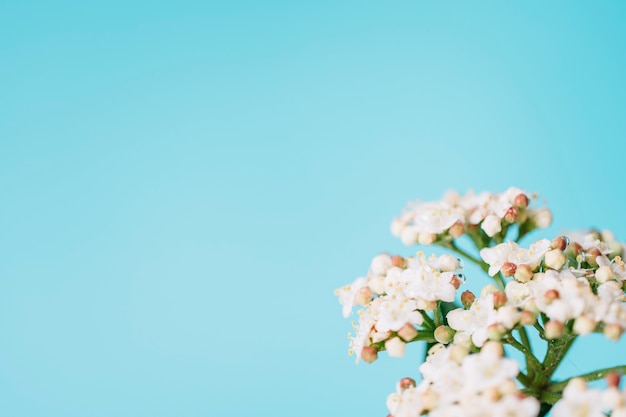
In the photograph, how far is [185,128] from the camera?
1.99 metres

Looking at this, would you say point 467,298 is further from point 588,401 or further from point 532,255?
point 588,401

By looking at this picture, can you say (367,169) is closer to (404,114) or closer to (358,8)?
(404,114)

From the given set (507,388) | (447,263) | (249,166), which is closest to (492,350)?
(507,388)

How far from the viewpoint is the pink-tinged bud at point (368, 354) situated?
2.88 ft

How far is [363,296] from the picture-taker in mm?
960

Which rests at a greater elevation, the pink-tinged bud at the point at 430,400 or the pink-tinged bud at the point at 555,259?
the pink-tinged bud at the point at 555,259

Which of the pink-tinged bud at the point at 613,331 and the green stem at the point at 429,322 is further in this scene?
the green stem at the point at 429,322

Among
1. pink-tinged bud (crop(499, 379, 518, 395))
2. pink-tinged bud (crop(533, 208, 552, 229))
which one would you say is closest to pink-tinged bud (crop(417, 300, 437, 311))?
pink-tinged bud (crop(499, 379, 518, 395))

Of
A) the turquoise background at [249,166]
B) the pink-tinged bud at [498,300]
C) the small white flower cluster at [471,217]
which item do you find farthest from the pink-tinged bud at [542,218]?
the turquoise background at [249,166]

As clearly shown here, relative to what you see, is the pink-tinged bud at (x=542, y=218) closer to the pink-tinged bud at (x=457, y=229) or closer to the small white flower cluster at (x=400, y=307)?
the pink-tinged bud at (x=457, y=229)

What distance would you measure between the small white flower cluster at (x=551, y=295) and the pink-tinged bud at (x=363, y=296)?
0.42 ft

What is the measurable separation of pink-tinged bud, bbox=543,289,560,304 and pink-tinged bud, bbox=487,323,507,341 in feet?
0.18

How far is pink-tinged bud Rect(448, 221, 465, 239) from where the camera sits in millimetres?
1041

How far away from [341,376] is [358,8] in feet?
3.32
